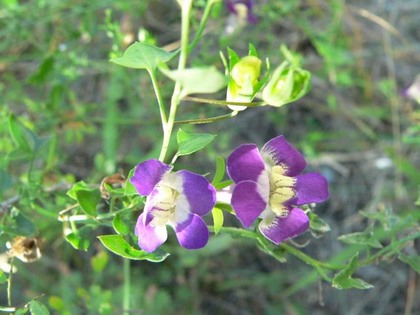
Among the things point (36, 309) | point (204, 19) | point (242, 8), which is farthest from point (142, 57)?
point (242, 8)

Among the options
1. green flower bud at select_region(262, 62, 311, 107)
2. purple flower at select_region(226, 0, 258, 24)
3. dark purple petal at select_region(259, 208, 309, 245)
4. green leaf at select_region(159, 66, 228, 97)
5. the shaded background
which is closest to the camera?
green leaf at select_region(159, 66, 228, 97)

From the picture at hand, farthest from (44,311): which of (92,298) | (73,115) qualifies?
(73,115)

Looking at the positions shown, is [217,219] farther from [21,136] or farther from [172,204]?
[21,136]

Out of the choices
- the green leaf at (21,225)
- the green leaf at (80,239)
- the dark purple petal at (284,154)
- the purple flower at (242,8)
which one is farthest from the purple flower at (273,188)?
the purple flower at (242,8)

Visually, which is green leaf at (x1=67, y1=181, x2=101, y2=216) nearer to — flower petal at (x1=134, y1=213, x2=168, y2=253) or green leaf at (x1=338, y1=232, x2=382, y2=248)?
flower petal at (x1=134, y1=213, x2=168, y2=253)

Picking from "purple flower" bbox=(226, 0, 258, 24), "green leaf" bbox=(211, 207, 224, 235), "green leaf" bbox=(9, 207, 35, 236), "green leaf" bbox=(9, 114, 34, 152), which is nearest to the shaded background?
"purple flower" bbox=(226, 0, 258, 24)

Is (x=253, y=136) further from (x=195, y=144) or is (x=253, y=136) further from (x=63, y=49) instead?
(x=195, y=144)
